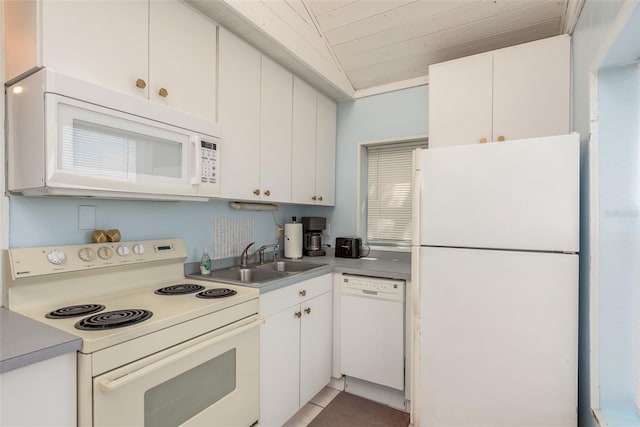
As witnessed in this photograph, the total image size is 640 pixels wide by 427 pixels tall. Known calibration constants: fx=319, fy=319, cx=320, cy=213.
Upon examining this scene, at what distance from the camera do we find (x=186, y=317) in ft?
4.13

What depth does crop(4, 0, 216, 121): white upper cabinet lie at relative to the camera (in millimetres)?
1136

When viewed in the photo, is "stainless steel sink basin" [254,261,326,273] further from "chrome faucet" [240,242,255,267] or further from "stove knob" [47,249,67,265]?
"stove knob" [47,249,67,265]

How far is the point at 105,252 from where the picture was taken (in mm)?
1483

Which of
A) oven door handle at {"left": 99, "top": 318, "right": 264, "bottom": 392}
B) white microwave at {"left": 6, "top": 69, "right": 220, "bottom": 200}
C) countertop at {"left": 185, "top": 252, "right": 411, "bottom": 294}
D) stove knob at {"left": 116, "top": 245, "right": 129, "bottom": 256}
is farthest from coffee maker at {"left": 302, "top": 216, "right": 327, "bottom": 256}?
stove knob at {"left": 116, "top": 245, "right": 129, "bottom": 256}

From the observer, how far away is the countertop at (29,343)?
85 cm

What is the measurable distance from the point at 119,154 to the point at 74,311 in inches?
24.6

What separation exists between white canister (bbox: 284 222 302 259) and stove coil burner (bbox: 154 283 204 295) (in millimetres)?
1044

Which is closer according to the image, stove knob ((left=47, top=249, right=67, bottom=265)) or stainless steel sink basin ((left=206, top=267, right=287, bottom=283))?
stove knob ((left=47, top=249, right=67, bottom=265))

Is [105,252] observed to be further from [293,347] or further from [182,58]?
[293,347]

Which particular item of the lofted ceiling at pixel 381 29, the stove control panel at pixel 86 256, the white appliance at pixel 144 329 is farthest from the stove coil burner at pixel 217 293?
the lofted ceiling at pixel 381 29

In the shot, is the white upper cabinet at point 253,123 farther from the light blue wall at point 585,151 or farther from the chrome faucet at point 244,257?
the light blue wall at point 585,151

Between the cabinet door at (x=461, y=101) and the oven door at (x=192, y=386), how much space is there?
1.70 meters

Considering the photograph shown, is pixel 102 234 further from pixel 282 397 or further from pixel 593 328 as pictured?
pixel 593 328

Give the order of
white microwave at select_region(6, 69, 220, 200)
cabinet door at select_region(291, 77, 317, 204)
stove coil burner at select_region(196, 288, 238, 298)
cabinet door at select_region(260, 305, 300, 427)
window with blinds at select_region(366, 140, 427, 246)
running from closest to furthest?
white microwave at select_region(6, 69, 220, 200)
stove coil burner at select_region(196, 288, 238, 298)
cabinet door at select_region(260, 305, 300, 427)
cabinet door at select_region(291, 77, 317, 204)
window with blinds at select_region(366, 140, 427, 246)
